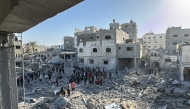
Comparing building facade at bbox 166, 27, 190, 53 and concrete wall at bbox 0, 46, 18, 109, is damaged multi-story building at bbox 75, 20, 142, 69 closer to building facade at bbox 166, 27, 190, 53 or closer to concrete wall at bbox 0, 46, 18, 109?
building facade at bbox 166, 27, 190, 53

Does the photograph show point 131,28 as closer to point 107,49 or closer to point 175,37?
point 175,37

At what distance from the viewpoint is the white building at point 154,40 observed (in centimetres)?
5388

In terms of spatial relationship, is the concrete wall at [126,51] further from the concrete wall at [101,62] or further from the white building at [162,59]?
the white building at [162,59]

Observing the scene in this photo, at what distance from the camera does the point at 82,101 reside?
33.0ft

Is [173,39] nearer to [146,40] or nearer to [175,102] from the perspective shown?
[146,40]

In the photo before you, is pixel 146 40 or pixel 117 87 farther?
pixel 146 40

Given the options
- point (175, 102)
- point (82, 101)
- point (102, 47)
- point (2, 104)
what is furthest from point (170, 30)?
point (2, 104)

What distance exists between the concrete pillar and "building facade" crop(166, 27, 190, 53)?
39845 mm

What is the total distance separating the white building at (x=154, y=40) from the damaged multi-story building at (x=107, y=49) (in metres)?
30.8

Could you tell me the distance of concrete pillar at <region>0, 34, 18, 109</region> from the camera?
2268mm

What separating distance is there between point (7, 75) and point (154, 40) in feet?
195

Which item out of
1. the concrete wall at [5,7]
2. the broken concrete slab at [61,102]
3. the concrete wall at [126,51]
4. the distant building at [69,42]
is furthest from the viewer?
the distant building at [69,42]

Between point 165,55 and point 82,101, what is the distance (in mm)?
24286

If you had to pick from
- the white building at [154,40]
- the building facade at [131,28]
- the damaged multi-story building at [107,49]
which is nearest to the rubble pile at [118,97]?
the damaged multi-story building at [107,49]
